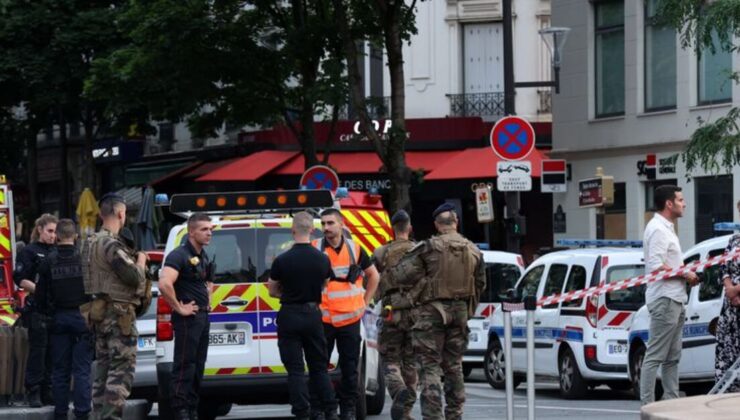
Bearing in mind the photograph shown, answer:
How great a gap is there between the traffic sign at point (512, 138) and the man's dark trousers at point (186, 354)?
8980mm

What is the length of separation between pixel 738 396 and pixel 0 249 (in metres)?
19.4

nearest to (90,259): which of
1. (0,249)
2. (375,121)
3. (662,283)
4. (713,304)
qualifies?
(662,283)

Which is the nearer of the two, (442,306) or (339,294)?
(442,306)

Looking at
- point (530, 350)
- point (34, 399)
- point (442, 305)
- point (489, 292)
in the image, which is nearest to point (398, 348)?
point (442, 305)

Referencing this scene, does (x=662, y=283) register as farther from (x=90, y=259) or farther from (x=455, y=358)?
(x=90, y=259)

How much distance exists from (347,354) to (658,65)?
20.4 m

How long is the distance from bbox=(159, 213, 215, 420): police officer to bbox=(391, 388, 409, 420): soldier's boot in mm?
1778

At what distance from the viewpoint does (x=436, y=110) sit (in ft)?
135

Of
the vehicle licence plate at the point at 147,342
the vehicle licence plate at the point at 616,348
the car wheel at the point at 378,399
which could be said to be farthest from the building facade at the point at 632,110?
the vehicle licence plate at the point at 147,342

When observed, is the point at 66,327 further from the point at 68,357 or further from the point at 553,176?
the point at 553,176

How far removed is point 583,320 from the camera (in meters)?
20.7

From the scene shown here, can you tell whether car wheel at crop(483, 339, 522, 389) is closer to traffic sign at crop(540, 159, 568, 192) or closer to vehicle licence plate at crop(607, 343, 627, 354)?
vehicle licence plate at crop(607, 343, 627, 354)

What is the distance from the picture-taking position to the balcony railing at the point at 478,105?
4069cm

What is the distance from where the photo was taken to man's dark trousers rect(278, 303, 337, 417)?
578 inches
